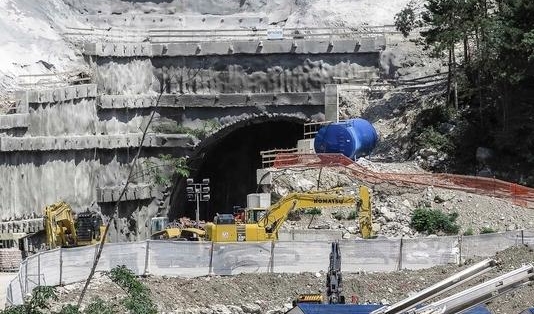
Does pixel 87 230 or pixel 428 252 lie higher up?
pixel 87 230

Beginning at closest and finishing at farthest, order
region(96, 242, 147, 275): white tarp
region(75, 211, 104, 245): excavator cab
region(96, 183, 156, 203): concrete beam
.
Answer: region(96, 242, 147, 275): white tarp < region(75, 211, 104, 245): excavator cab < region(96, 183, 156, 203): concrete beam

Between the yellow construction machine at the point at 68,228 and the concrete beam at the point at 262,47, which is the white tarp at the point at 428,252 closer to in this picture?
the yellow construction machine at the point at 68,228

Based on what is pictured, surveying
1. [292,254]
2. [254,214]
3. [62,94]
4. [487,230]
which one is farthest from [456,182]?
[62,94]

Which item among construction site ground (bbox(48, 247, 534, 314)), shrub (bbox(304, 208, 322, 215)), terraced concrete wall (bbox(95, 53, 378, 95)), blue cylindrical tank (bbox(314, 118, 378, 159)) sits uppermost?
terraced concrete wall (bbox(95, 53, 378, 95))

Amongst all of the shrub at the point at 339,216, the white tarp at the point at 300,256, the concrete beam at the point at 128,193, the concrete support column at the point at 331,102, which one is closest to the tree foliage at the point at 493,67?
the concrete support column at the point at 331,102

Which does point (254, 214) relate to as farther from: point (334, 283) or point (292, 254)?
point (334, 283)

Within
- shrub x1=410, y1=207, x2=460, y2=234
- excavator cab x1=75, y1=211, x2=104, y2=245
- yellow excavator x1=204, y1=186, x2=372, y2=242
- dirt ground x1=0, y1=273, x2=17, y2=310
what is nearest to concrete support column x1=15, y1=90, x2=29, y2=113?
excavator cab x1=75, y1=211, x2=104, y2=245

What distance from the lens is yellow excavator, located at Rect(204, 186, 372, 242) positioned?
137 ft

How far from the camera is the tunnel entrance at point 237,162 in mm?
58906

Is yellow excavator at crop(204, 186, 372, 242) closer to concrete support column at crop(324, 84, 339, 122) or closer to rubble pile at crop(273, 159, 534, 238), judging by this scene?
rubble pile at crop(273, 159, 534, 238)

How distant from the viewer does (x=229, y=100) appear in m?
56.0

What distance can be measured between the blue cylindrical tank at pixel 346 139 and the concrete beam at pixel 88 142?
7.43m

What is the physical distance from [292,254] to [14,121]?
12.1m

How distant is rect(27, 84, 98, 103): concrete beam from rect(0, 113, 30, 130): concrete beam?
0.65 metres
